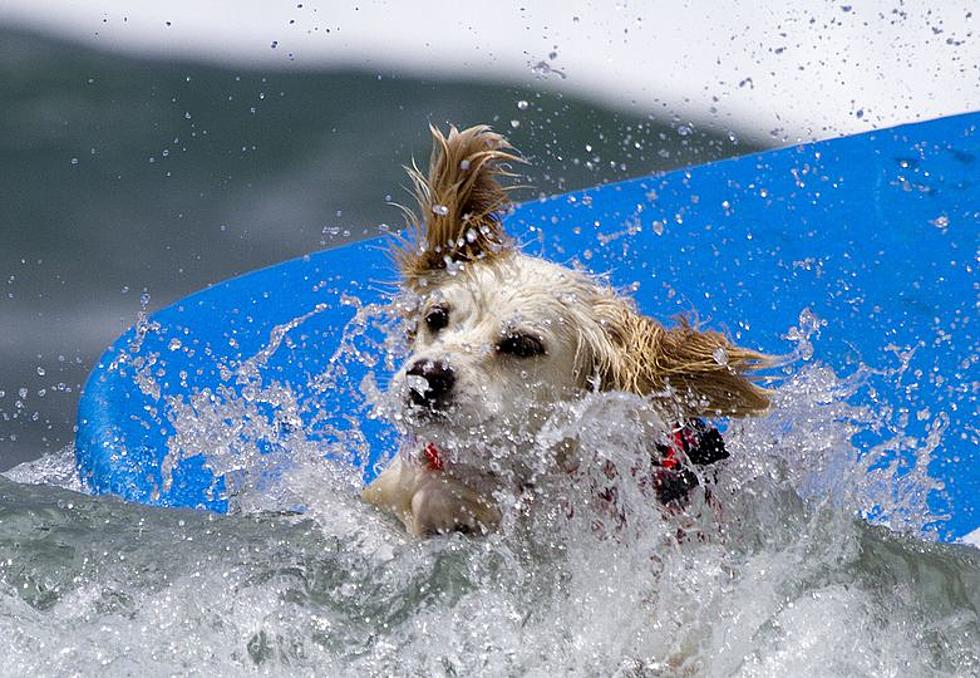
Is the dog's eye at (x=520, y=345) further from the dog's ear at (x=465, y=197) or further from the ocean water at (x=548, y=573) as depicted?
the dog's ear at (x=465, y=197)

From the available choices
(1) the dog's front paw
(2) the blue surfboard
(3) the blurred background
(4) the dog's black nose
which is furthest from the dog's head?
(3) the blurred background

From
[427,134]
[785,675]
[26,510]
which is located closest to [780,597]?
[785,675]

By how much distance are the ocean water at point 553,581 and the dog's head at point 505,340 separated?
0.09 m

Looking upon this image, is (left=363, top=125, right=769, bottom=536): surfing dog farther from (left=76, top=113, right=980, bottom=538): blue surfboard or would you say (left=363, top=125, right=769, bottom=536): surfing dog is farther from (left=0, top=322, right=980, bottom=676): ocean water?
(left=76, top=113, right=980, bottom=538): blue surfboard

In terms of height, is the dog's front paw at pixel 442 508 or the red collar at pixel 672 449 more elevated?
the red collar at pixel 672 449

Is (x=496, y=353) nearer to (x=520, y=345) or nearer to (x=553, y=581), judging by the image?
(x=520, y=345)

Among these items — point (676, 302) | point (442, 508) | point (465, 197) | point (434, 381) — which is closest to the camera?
point (434, 381)

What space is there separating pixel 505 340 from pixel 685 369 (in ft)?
1.20

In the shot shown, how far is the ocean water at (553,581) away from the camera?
8.30 feet

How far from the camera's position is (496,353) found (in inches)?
111

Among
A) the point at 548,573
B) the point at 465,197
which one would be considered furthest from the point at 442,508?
the point at 465,197

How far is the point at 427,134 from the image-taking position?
6.49 metres

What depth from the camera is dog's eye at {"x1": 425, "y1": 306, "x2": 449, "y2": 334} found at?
2.95 meters

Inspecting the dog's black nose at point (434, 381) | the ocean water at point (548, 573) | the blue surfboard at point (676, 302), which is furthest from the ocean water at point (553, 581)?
the blue surfboard at point (676, 302)
